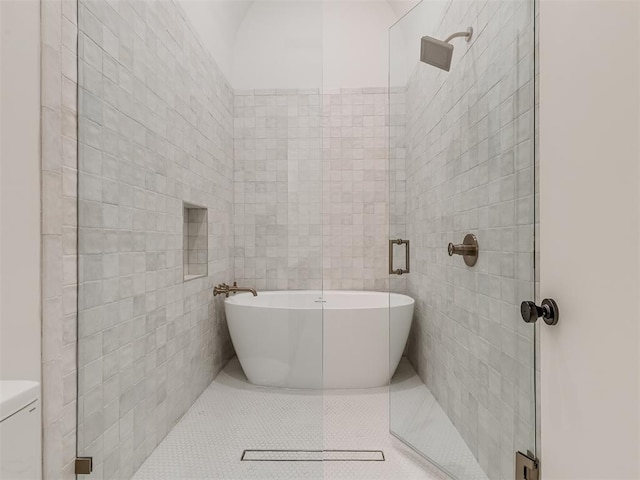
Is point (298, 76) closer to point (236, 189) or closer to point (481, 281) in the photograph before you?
point (236, 189)

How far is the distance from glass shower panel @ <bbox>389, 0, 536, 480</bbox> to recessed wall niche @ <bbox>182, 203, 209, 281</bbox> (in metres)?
0.97

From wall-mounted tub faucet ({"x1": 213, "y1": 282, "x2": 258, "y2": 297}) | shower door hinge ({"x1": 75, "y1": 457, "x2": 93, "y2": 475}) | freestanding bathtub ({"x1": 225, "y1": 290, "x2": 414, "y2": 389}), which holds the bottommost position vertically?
shower door hinge ({"x1": 75, "y1": 457, "x2": 93, "y2": 475})

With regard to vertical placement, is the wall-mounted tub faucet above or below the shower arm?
below

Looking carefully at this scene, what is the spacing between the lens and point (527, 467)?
1285 mm

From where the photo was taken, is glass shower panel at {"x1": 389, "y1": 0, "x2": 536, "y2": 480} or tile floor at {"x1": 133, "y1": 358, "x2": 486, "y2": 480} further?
tile floor at {"x1": 133, "y1": 358, "x2": 486, "y2": 480}

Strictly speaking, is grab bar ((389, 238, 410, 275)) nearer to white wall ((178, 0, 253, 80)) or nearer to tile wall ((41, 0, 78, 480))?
white wall ((178, 0, 253, 80))

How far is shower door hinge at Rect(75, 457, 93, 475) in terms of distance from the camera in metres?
1.38

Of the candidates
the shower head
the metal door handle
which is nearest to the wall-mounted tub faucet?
the metal door handle

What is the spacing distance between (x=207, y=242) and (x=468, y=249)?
3.90ft
